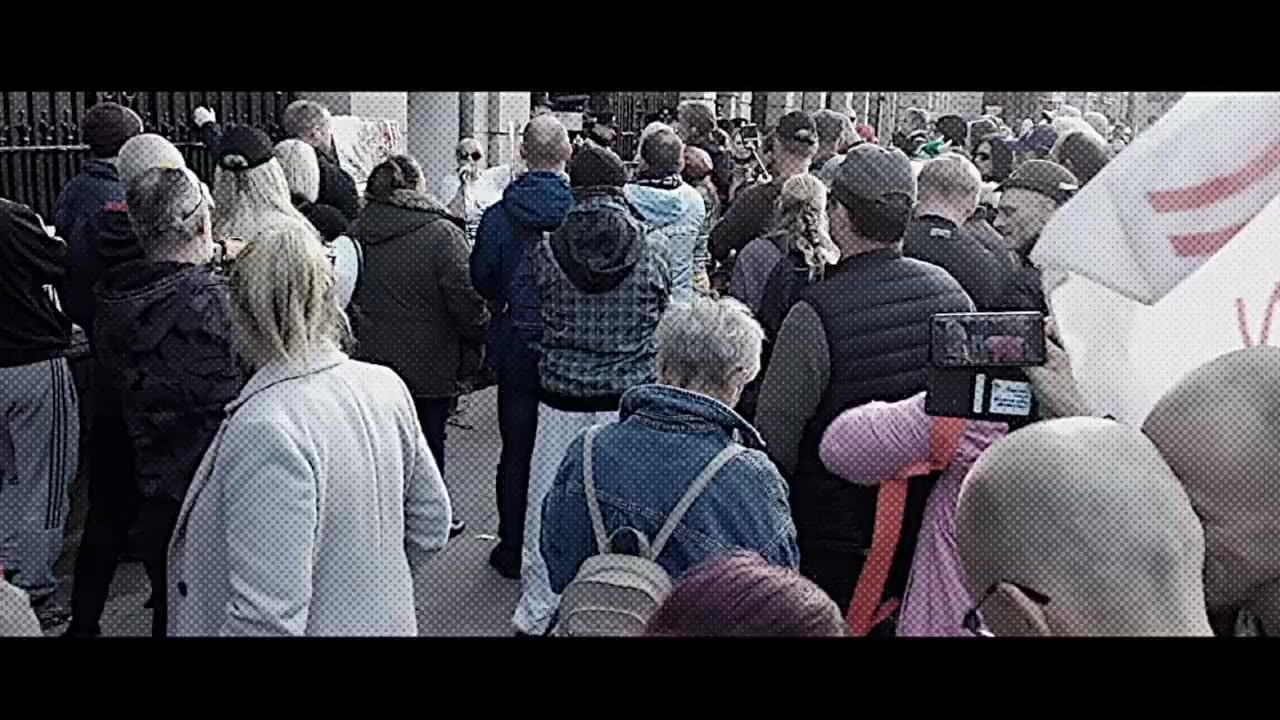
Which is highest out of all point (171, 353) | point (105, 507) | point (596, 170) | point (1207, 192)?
point (1207, 192)

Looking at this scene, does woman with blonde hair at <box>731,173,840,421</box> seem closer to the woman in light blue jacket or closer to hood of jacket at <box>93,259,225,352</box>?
the woman in light blue jacket

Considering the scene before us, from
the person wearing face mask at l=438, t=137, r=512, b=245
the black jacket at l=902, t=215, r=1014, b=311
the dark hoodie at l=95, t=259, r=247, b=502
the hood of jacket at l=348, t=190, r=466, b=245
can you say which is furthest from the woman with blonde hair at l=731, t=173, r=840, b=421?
the person wearing face mask at l=438, t=137, r=512, b=245

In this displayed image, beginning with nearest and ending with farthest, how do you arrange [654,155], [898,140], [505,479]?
[505,479] < [654,155] < [898,140]

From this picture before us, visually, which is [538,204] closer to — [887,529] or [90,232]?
[90,232]

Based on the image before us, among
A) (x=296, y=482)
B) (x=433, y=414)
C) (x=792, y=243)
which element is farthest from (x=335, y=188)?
(x=296, y=482)

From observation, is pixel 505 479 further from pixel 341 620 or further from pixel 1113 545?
pixel 1113 545

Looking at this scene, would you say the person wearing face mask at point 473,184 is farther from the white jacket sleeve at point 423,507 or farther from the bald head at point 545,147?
the white jacket sleeve at point 423,507

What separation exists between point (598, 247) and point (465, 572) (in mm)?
882

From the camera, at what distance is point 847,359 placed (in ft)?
7.47
